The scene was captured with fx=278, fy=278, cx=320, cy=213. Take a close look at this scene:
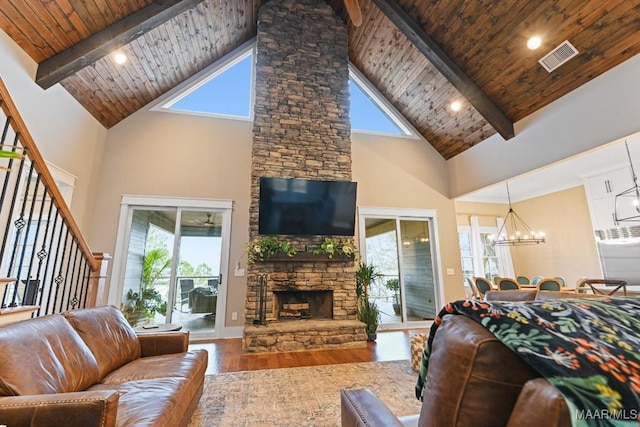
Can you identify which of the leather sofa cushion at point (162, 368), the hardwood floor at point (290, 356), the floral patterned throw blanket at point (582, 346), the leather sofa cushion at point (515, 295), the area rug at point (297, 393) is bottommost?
the hardwood floor at point (290, 356)

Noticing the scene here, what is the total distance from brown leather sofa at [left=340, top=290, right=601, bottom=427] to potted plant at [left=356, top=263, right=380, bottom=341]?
4167 mm

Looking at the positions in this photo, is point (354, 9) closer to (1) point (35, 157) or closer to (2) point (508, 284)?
(1) point (35, 157)

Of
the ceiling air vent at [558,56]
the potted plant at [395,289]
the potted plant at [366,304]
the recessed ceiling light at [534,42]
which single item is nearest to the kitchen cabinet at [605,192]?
the ceiling air vent at [558,56]

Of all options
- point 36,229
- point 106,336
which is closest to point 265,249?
point 106,336

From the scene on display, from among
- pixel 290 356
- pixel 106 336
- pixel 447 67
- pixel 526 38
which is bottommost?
pixel 290 356

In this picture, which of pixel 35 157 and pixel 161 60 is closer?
pixel 35 157

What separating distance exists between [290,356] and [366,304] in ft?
5.59

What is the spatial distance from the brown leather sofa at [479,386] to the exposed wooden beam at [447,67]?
5290 mm

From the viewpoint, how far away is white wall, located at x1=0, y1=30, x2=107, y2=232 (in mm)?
3320

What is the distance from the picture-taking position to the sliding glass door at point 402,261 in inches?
233

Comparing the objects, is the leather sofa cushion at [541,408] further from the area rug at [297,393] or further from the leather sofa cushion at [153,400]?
the area rug at [297,393]

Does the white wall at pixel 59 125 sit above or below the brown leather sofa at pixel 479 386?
above

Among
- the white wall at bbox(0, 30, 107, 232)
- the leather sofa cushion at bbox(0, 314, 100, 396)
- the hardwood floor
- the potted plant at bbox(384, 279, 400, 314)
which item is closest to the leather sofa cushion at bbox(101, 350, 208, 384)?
the leather sofa cushion at bbox(0, 314, 100, 396)

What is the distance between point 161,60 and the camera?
4.91 metres
